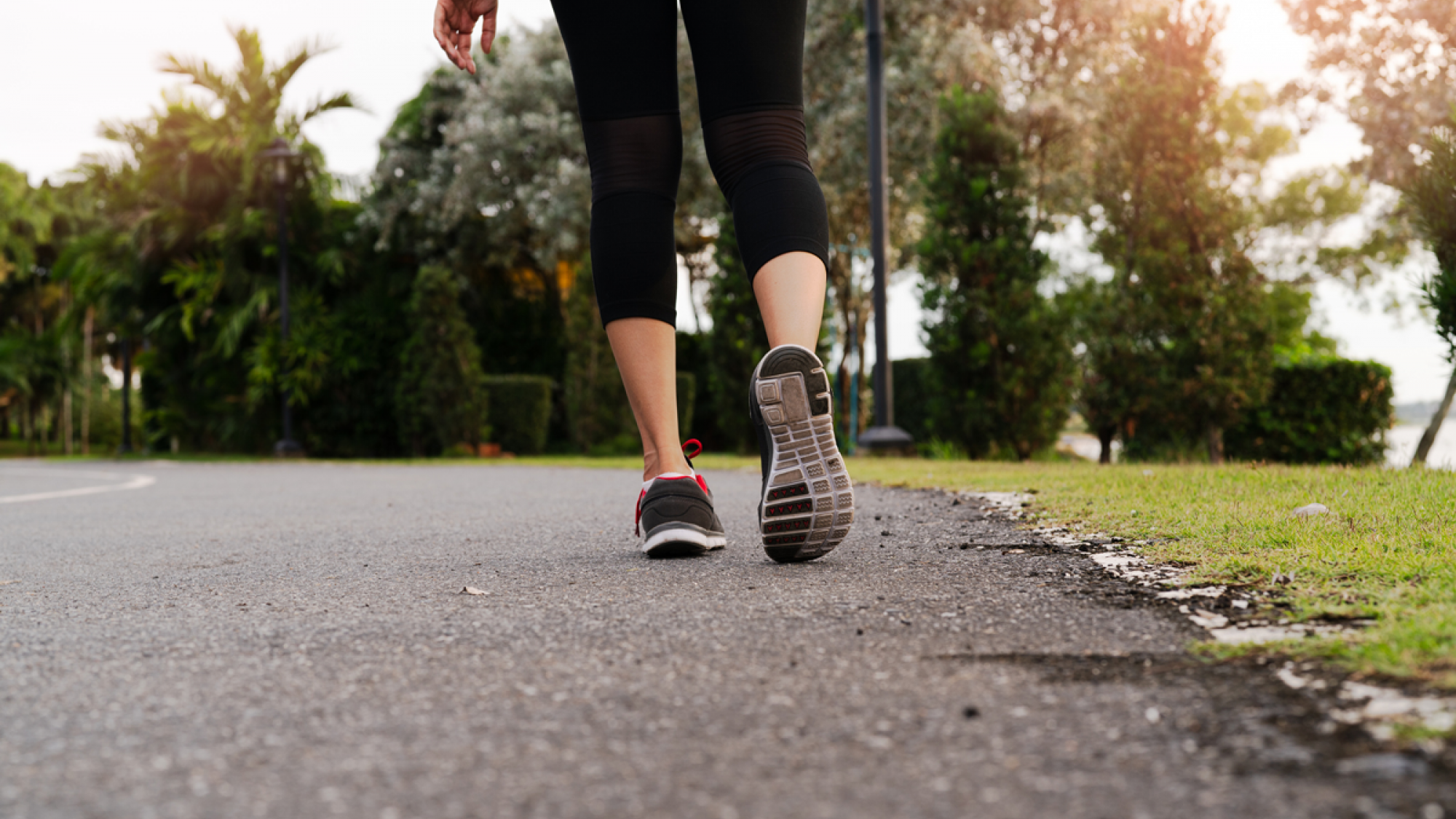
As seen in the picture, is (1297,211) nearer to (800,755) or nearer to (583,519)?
(583,519)

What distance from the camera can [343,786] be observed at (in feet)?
2.85

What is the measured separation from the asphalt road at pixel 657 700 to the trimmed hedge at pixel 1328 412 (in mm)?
8306

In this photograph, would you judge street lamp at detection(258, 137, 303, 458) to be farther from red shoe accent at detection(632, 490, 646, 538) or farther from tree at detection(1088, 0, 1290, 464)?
red shoe accent at detection(632, 490, 646, 538)

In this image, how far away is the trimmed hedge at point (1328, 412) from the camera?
29.8ft

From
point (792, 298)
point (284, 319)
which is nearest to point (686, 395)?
point (284, 319)

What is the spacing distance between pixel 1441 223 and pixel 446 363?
12249 millimetres

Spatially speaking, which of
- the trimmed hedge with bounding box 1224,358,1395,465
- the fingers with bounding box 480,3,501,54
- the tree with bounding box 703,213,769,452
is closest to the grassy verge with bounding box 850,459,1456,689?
the fingers with bounding box 480,3,501,54

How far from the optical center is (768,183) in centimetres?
Result: 213

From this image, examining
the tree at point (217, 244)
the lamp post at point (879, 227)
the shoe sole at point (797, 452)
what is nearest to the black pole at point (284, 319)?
the tree at point (217, 244)

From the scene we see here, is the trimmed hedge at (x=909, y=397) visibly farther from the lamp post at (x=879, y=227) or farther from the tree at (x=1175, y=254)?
the tree at (x=1175, y=254)

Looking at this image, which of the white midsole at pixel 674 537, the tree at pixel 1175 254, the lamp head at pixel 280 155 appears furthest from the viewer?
the lamp head at pixel 280 155

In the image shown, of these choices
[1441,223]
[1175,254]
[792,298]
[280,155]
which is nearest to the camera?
[792,298]

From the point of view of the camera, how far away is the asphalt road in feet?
2.74

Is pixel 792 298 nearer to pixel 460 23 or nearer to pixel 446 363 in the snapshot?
pixel 460 23
